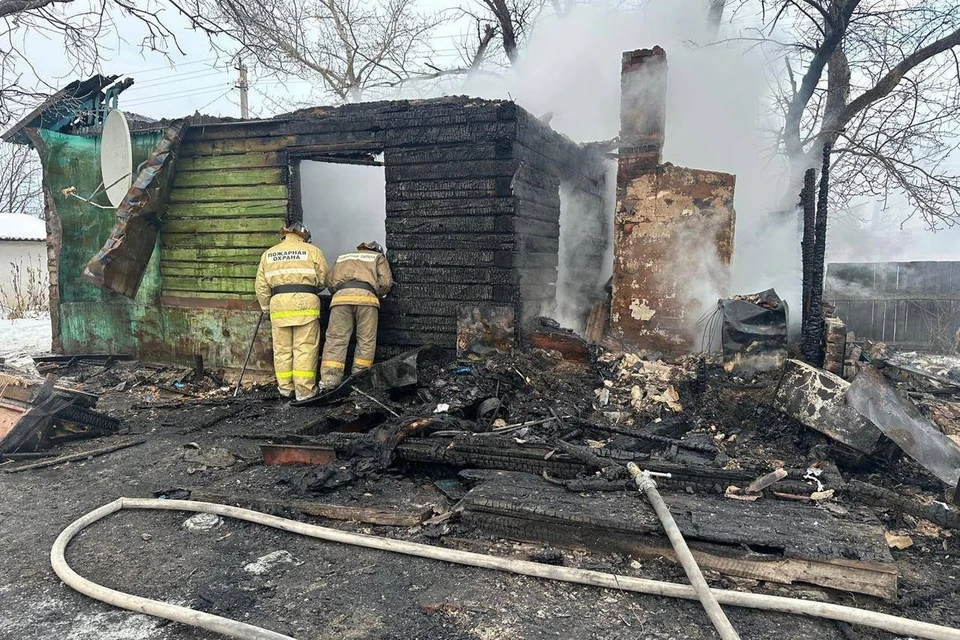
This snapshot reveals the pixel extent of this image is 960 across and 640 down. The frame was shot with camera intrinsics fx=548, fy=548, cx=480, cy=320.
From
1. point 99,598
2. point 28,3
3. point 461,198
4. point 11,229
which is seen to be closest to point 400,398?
point 461,198

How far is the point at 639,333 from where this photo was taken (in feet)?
21.7

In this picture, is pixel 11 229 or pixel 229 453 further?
pixel 11 229

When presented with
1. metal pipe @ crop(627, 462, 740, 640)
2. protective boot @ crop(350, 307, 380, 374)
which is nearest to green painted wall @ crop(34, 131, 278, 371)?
protective boot @ crop(350, 307, 380, 374)

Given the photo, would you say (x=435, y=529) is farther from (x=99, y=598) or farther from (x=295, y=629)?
(x=99, y=598)

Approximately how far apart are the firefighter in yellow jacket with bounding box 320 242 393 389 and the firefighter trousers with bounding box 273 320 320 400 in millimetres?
149

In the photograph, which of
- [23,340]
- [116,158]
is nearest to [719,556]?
[116,158]

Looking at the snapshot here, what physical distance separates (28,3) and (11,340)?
7.05m

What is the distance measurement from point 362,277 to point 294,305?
0.88m

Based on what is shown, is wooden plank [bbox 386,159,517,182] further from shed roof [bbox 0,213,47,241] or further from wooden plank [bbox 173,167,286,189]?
shed roof [bbox 0,213,47,241]

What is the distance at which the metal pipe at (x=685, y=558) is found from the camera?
229 centimetres

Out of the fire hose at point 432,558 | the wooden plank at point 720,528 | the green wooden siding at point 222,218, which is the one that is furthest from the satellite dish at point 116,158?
the wooden plank at point 720,528

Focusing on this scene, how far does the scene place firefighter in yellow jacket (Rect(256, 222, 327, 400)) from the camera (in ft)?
21.5

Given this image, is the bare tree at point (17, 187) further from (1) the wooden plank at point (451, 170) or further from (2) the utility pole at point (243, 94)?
(1) the wooden plank at point (451, 170)

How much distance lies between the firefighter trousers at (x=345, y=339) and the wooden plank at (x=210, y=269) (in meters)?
1.77
